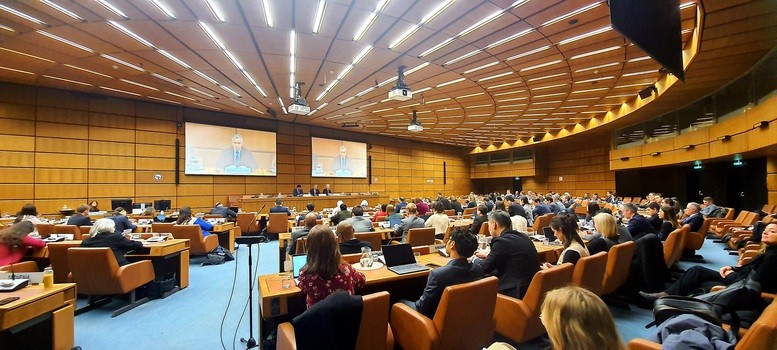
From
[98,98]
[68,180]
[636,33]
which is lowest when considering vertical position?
[68,180]

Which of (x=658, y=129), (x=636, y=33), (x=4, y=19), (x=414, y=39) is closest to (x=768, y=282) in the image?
(x=636, y=33)

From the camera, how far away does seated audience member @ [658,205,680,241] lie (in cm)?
544

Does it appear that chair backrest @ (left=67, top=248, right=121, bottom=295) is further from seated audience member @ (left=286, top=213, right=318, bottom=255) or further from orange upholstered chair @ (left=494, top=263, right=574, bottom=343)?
orange upholstered chair @ (left=494, top=263, right=574, bottom=343)

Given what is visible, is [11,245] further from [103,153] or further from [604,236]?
[103,153]

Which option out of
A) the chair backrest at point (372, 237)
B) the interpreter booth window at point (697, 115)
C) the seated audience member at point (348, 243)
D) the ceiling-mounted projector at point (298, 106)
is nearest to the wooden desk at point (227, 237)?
the ceiling-mounted projector at point (298, 106)

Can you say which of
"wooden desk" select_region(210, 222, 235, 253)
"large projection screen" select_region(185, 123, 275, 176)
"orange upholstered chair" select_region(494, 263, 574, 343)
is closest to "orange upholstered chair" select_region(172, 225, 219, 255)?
"wooden desk" select_region(210, 222, 235, 253)

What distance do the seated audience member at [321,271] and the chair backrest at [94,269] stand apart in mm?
3263

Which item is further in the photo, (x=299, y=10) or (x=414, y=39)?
(x=414, y=39)

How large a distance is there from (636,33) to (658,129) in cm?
1349

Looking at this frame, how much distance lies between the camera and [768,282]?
112 inches

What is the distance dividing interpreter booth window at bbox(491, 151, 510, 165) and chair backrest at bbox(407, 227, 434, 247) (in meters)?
18.8

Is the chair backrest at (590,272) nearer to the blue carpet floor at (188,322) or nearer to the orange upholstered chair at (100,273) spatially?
the blue carpet floor at (188,322)

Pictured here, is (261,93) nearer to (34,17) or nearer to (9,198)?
(34,17)

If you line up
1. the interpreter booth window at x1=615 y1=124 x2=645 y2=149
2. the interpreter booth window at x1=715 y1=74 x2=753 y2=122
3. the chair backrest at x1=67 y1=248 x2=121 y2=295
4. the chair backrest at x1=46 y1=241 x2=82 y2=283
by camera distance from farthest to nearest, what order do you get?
the interpreter booth window at x1=615 y1=124 x2=645 y2=149 → the interpreter booth window at x1=715 y1=74 x2=753 y2=122 → the chair backrest at x1=46 y1=241 x2=82 y2=283 → the chair backrest at x1=67 y1=248 x2=121 y2=295
